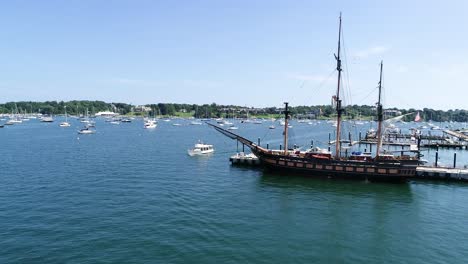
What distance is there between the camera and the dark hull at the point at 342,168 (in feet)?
196

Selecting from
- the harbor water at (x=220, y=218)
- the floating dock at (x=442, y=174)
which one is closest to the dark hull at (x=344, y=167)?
the harbor water at (x=220, y=218)

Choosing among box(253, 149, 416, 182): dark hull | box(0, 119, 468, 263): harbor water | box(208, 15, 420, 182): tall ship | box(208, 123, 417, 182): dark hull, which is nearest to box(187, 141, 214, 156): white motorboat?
box(0, 119, 468, 263): harbor water

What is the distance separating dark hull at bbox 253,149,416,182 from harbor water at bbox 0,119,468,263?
5.57ft

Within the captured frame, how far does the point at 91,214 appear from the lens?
130 feet

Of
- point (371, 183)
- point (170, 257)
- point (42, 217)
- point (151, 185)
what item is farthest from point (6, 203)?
point (371, 183)

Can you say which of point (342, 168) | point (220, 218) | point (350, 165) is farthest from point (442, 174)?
point (220, 218)

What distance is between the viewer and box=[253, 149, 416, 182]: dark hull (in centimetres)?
5988

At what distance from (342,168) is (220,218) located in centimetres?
3085

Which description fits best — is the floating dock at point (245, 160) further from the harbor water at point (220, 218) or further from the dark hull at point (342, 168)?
the harbor water at point (220, 218)

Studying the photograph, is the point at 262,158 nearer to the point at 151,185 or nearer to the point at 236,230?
the point at 151,185

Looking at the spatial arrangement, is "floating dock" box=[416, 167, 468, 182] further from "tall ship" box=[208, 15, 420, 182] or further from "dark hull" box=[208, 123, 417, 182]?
"dark hull" box=[208, 123, 417, 182]

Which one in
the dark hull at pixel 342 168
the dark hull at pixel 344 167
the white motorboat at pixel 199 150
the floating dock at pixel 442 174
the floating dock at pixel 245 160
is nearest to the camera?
the dark hull at pixel 344 167

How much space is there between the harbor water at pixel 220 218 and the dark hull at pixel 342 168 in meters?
1.70

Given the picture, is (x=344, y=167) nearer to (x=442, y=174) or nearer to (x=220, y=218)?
(x=442, y=174)
